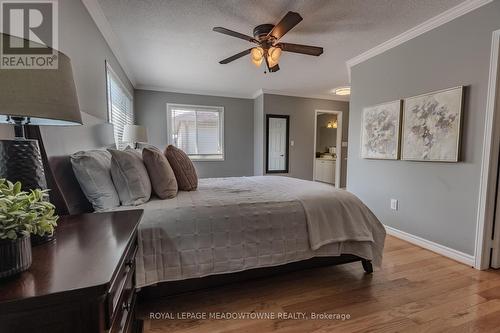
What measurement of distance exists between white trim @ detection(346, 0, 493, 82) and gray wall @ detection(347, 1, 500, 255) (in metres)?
0.05

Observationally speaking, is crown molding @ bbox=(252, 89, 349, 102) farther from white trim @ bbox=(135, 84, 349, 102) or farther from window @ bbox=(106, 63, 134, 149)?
window @ bbox=(106, 63, 134, 149)

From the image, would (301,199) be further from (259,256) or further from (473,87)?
(473,87)

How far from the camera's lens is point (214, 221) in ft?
5.13

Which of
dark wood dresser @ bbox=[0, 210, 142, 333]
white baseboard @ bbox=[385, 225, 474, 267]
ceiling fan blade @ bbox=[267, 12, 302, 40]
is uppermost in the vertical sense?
ceiling fan blade @ bbox=[267, 12, 302, 40]

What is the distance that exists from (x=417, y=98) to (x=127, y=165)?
2.96 metres

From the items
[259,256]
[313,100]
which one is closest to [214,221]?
[259,256]

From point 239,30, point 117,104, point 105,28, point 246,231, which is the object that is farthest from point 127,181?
point 117,104

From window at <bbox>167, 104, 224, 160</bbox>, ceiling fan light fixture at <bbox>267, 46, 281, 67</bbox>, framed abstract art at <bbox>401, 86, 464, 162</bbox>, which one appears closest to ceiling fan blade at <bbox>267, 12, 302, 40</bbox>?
ceiling fan light fixture at <bbox>267, 46, 281, 67</bbox>

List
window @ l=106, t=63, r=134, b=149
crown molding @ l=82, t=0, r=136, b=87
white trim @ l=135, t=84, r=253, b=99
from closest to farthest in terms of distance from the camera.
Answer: crown molding @ l=82, t=0, r=136, b=87 → window @ l=106, t=63, r=134, b=149 → white trim @ l=135, t=84, r=253, b=99

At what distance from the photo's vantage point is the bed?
1.46m

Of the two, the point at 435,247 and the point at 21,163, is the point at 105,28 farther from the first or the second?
the point at 435,247

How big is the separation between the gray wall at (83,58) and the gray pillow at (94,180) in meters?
0.15

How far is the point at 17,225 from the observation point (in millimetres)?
597

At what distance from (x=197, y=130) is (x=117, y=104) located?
2037 mm
